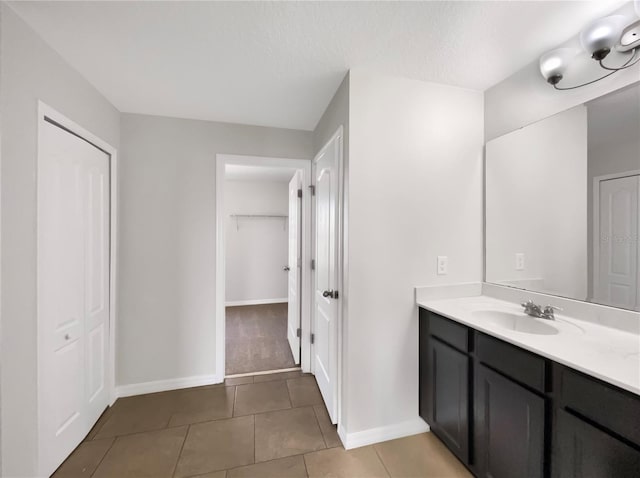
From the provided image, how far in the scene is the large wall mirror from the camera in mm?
1201

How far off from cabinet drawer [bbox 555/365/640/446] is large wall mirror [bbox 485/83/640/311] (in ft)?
2.03

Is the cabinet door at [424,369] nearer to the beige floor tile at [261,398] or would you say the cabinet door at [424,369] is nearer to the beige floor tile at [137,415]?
the beige floor tile at [261,398]

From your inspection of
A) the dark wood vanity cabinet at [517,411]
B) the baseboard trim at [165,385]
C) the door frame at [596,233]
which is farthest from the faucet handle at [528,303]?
the baseboard trim at [165,385]

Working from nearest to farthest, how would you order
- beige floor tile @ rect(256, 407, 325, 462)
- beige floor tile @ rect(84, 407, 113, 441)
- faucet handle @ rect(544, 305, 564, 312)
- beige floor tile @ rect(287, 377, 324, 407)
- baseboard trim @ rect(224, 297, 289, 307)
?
faucet handle @ rect(544, 305, 564, 312), beige floor tile @ rect(256, 407, 325, 462), beige floor tile @ rect(84, 407, 113, 441), beige floor tile @ rect(287, 377, 324, 407), baseboard trim @ rect(224, 297, 289, 307)

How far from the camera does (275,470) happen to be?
147 cm

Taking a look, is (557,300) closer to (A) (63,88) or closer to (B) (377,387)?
(B) (377,387)

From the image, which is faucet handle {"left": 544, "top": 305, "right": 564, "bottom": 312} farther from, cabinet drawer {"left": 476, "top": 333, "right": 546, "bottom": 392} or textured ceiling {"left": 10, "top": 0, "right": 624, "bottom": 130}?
textured ceiling {"left": 10, "top": 0, "right": 624, "bottom": 130}

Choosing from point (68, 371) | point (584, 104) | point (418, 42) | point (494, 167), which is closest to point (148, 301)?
point (68, 371)

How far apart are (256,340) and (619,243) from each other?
333 cm

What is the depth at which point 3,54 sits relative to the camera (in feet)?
3.71

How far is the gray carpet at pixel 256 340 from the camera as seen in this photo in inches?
106

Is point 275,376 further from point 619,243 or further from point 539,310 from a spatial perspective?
point 619,243

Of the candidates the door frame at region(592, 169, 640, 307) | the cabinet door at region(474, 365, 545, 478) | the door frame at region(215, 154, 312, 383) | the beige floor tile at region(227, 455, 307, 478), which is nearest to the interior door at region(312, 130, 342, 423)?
the door frame at region(215, 154, 312, 383)

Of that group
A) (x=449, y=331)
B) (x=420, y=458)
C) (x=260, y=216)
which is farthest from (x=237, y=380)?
(x=260, y=216)
